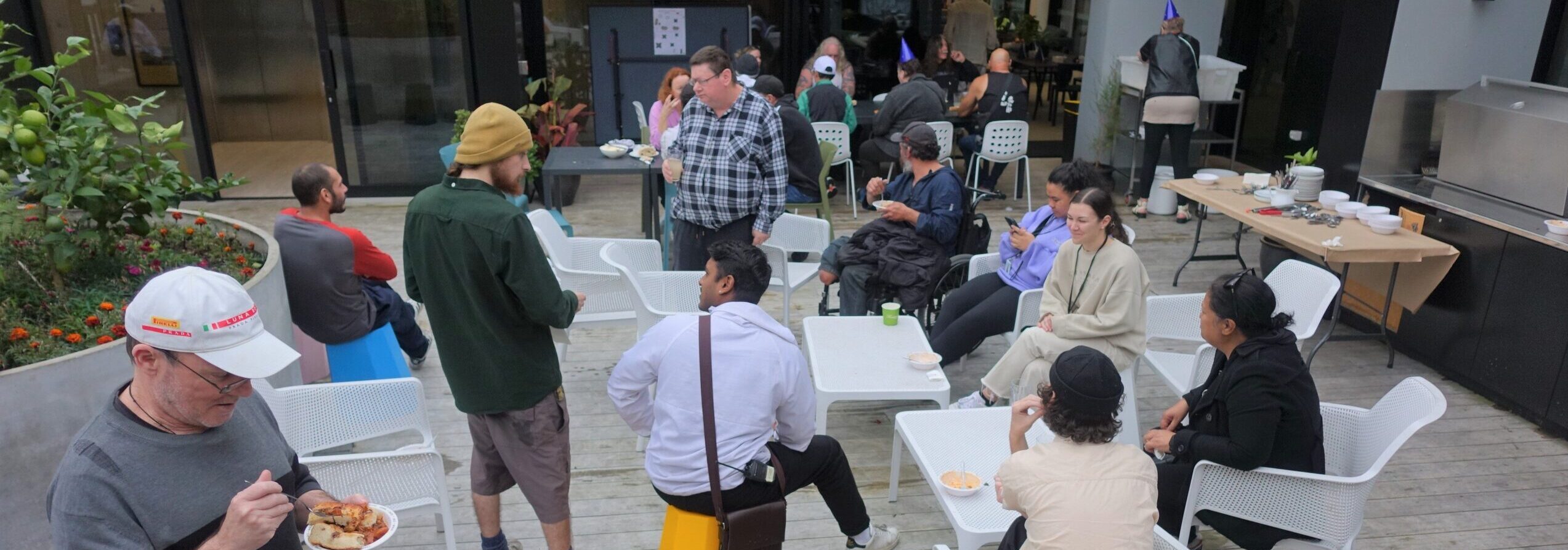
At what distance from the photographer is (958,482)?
3.07 metres

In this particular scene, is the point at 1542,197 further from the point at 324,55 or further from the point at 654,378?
the point at 324,55

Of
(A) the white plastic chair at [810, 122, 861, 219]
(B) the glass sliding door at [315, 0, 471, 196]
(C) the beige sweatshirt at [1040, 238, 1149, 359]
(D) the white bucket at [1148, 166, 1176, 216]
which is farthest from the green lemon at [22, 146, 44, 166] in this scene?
(D) the white bucket at [1148, 166, 1176, 216]

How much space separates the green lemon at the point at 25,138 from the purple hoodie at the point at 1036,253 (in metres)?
3.92

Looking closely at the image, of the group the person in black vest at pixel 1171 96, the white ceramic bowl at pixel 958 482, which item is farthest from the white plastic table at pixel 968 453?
the person in black vest at pixel 1171 96

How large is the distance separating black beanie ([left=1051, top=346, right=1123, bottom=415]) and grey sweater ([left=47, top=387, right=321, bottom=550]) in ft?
6.04

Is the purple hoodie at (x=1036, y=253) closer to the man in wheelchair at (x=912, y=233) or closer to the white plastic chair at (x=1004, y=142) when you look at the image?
the man in wheelchair at (x=912, y=233)

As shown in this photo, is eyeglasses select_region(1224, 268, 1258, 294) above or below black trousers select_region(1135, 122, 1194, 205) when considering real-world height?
above

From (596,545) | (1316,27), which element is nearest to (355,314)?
(596,545)

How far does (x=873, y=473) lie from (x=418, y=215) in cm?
224

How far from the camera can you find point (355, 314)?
168 inches

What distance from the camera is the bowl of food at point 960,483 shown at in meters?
3.02

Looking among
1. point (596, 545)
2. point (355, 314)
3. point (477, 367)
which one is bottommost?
point (596, 545)

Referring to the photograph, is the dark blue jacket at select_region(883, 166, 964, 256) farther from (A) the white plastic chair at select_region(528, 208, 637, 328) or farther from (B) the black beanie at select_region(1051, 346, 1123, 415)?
(B) the black beanie at select_region(1051, 346, 1123, 415)

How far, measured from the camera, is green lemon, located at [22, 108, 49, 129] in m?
3.51
